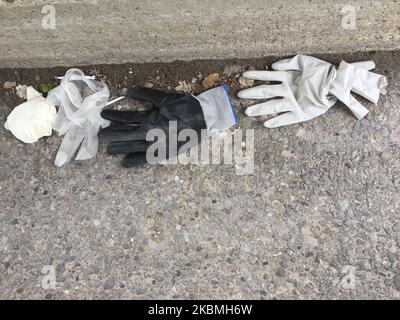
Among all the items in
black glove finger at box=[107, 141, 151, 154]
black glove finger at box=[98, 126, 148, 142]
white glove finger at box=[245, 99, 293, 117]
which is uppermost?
white glove finger at box=[245, 99, 293, 117]

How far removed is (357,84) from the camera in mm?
2240

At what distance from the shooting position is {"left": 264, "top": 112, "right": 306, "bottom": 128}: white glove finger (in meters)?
2.30

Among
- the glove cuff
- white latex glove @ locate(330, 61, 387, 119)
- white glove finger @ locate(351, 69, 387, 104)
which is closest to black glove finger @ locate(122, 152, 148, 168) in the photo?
the glove cuff

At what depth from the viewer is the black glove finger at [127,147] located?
2256 mm

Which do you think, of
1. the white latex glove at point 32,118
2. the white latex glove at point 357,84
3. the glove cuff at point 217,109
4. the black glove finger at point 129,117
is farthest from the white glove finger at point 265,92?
the white latex glove at point 32,118

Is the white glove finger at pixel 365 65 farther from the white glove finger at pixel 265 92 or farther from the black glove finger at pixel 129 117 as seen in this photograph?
the black glove finger at pixel 129 117

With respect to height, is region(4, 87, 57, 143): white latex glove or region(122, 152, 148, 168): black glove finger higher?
region(4, 87, 57, 143): white latex glove

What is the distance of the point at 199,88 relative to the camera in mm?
2395

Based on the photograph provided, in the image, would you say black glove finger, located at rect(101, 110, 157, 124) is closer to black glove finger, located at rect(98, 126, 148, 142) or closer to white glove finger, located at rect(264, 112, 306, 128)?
black glove finger, located at rect(98, 126, 148, 142)

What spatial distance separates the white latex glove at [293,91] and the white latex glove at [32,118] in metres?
1.07

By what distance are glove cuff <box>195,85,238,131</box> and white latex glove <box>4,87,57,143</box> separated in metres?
0.83

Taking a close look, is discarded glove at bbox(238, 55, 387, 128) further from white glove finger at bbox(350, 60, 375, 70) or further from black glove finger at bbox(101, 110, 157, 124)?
black glove finger at bbox(101, 110, 157, 124)

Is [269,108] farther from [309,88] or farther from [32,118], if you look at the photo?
[32,118]

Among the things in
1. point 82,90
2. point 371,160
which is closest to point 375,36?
point 371,160
